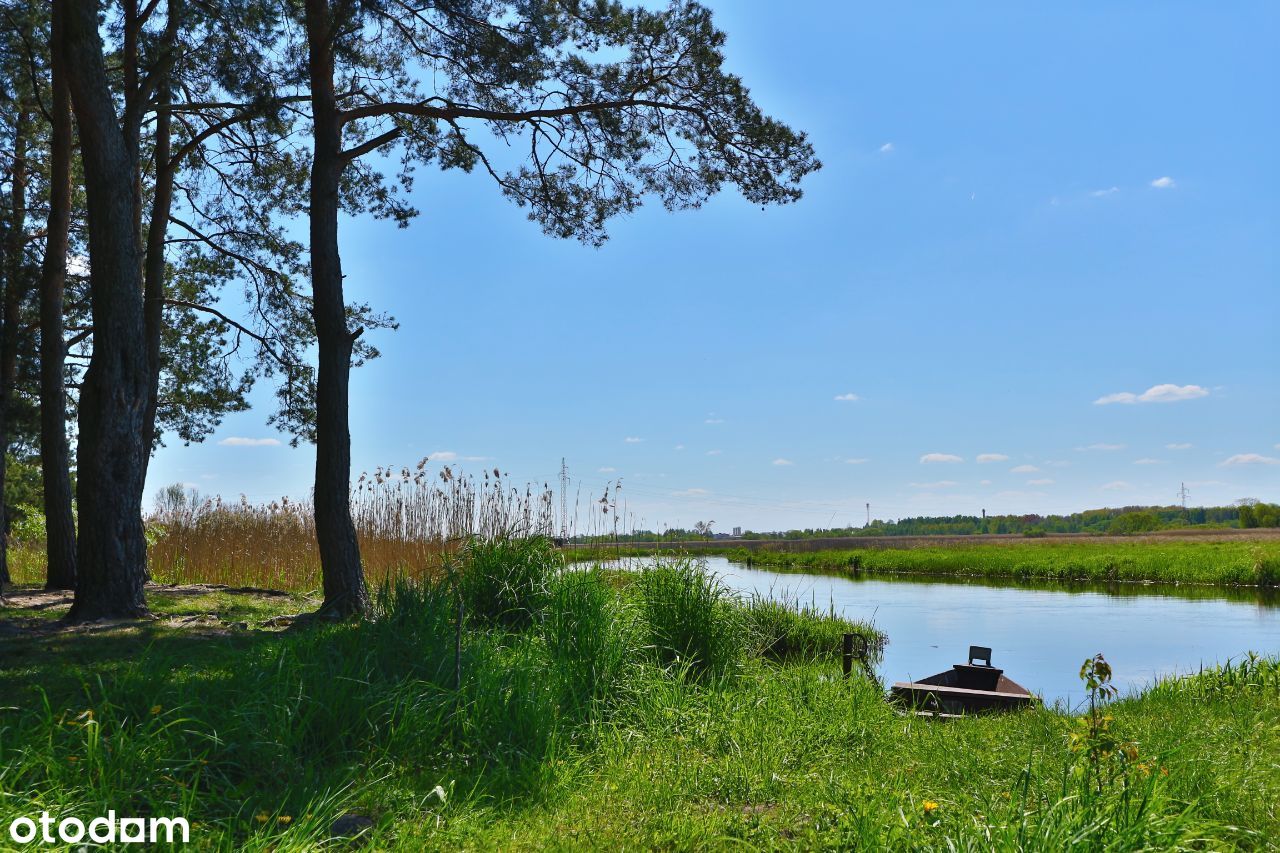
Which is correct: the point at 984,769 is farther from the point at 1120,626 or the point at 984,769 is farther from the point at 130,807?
the point at 1120,626

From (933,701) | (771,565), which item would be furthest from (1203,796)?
(771,565)

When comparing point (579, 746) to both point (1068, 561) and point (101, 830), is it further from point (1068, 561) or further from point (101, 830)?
point (1068, 561)

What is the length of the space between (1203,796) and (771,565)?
88.8ft

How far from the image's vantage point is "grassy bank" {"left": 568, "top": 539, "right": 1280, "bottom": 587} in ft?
67.2

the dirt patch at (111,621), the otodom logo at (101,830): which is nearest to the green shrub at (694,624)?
the dirt patch at (111,621)

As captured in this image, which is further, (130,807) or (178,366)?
(178,366)

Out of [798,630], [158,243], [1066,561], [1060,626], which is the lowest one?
[1060,626]

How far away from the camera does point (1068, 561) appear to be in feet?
78.4

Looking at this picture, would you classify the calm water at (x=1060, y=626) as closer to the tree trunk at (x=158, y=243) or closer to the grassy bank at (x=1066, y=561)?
the grassy bank at (x=1066, y=561)

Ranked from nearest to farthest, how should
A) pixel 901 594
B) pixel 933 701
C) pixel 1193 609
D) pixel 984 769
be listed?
pixel 984 769, pixel 933 701, pixel 1193 609, pixel 901 594

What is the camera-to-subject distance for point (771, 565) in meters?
30.0

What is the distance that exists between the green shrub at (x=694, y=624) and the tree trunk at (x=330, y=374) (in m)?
3.20

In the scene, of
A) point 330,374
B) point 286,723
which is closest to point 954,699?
point 286,723

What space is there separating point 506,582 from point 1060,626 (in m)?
10.7
